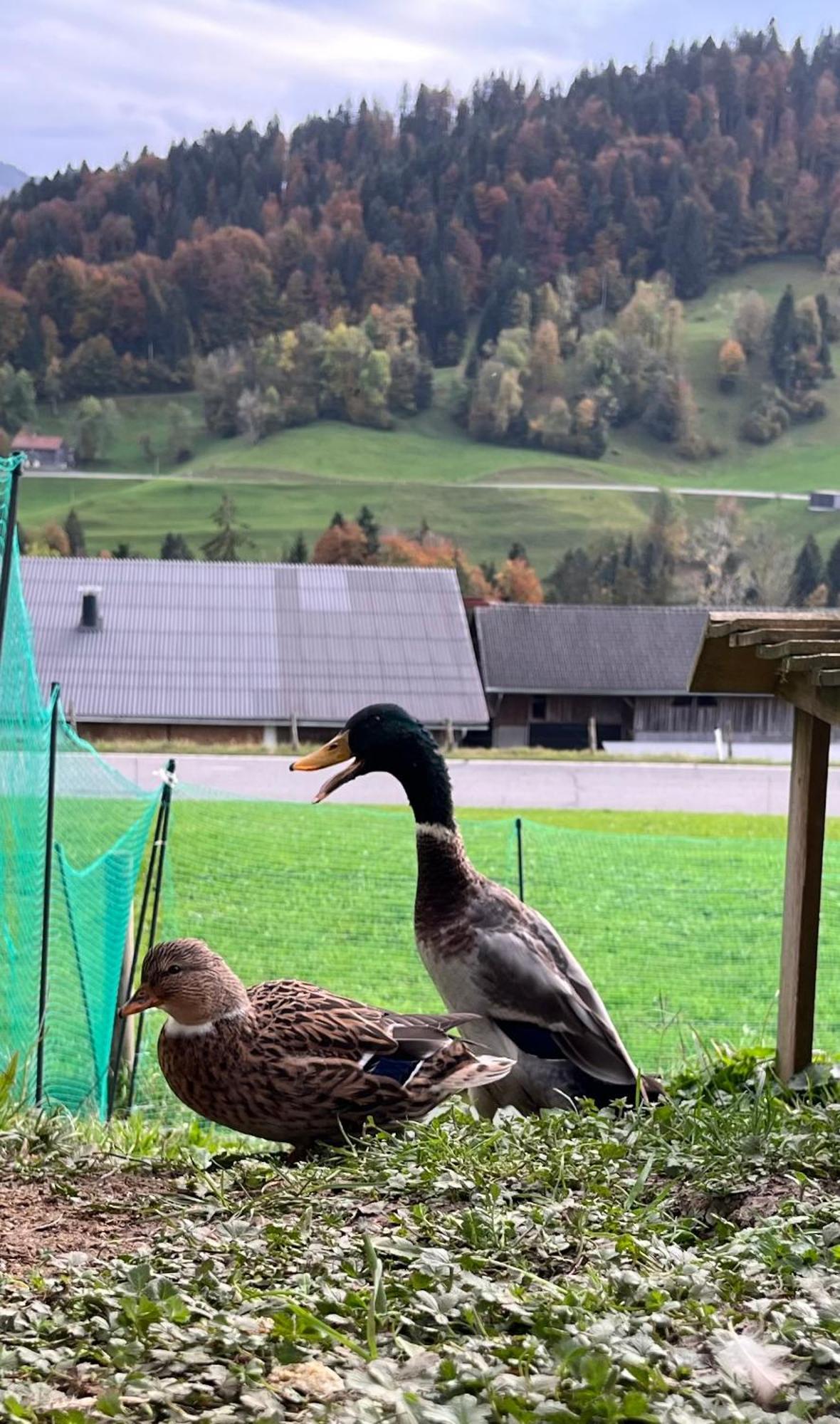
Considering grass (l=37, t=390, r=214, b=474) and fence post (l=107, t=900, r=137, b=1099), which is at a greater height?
grass (l=37, t=390, r=214, b=474)

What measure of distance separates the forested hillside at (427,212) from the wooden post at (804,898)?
3588 inches

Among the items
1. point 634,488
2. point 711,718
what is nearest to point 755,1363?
point 711,718

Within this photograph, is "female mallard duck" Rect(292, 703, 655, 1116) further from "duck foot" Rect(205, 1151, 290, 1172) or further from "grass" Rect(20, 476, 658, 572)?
"grass" Rect(20, 476, 658, 572)

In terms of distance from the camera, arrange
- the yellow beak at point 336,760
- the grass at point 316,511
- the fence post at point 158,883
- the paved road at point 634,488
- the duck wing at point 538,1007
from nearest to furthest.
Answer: the duck wing at point 538,1007 < the yellow beak at point 336,760 < the fence post at point 158,883 < the grass at point 316,511 < the paved road at point 634,488

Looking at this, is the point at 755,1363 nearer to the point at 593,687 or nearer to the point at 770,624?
the point at 770,624

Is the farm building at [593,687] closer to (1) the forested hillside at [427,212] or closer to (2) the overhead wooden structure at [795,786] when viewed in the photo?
(2) the overhead wooden structure at [795,786]

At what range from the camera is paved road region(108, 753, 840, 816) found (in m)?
27.7

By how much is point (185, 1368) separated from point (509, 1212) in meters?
0.85

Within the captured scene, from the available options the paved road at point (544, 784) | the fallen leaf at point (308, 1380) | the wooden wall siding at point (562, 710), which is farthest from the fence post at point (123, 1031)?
the wooden wall siding at point (562, 710)

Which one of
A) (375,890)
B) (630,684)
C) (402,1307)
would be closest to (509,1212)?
Result: (402,1307)

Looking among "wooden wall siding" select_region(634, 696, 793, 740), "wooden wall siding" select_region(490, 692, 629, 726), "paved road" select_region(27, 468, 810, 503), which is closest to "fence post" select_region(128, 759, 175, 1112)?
"wooden wall siding" select_region(490, 692, 629, 726)

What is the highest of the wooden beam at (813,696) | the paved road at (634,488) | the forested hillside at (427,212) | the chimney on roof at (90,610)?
the forested hillside at (427,212)

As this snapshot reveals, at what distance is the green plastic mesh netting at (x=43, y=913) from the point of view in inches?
178

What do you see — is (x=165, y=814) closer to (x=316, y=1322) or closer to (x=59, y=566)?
(x=316, y=1322)
